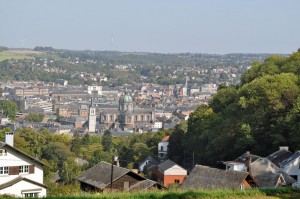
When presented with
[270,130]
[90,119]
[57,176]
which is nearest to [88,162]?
[57,176]

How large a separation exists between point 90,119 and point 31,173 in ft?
372

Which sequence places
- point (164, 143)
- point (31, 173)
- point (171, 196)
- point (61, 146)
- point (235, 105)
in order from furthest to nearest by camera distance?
1. point (61, 146)
2. point (164, 143)
3. point (235, 105)
4. point (31, 173)
5. point (171, 196)

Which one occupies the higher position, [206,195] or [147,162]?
[206,195]

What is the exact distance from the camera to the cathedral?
138500 mm

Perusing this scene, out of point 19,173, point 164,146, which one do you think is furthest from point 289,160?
point 164,146

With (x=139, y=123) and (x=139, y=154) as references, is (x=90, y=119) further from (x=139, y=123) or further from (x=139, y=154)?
(x=139, y=154)

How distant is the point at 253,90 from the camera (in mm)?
41688

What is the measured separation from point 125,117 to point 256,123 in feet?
324

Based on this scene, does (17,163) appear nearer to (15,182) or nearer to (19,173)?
(19,173)

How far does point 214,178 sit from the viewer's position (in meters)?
23.9

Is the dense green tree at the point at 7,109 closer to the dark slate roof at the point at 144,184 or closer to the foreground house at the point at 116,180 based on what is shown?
the foreground house at the point at 116,180

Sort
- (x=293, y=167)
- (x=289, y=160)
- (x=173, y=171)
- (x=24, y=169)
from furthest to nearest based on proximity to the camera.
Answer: (x=173, y=171) < (x=289, y=160) < (x=293, y=167) < (x=24, y=169)

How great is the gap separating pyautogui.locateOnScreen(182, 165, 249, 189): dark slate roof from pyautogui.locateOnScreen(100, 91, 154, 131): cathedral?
359ft

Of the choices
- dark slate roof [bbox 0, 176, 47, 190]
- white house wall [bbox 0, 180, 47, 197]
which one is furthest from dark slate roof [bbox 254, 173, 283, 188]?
dark slate roof [bbox 0, 176, 47, 190]
